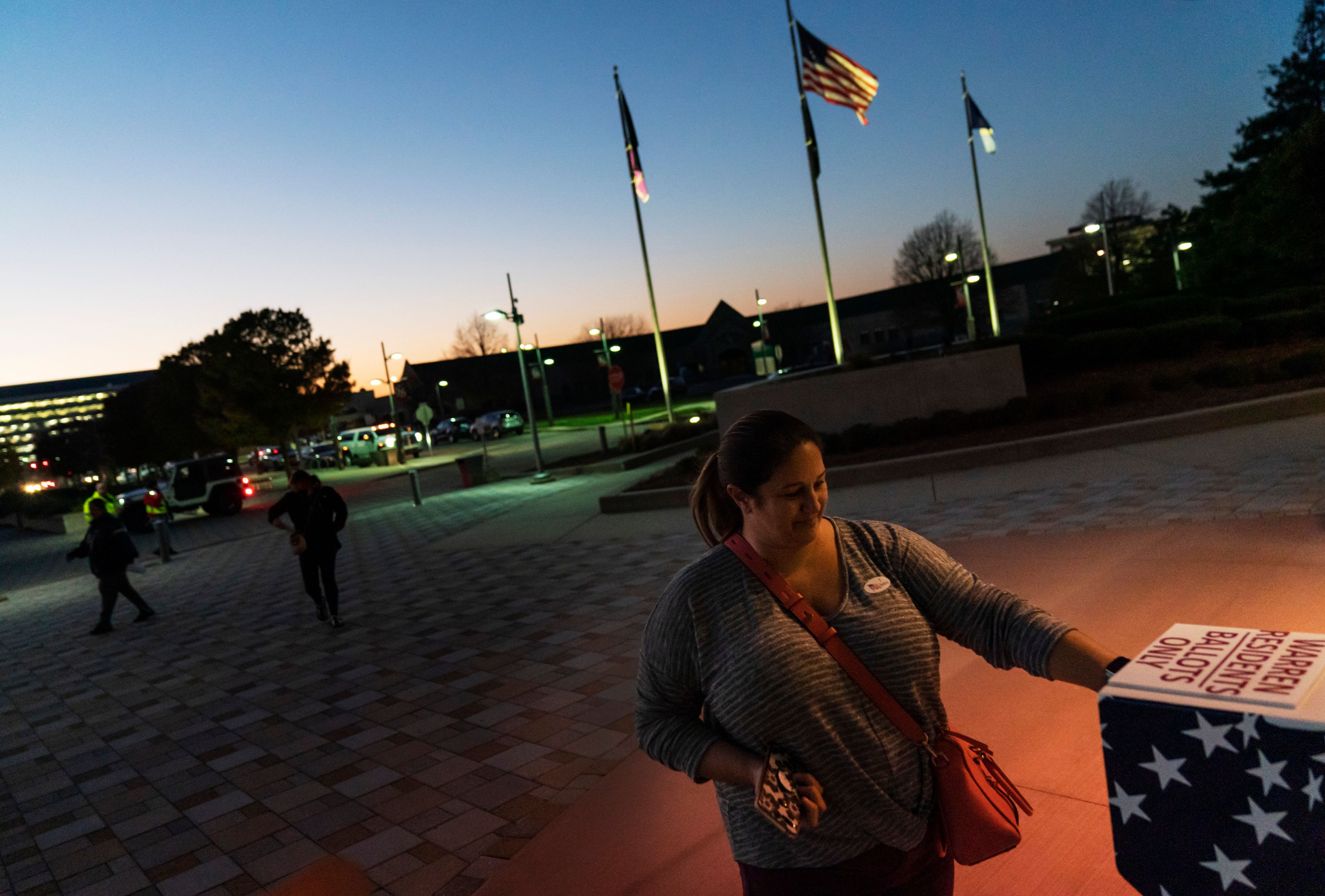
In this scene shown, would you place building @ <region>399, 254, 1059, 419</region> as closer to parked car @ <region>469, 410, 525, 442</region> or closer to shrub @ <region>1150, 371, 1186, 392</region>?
parked car @ <region>469, 410, 525, 442</region>

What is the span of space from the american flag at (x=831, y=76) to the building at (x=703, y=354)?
42.2 meters

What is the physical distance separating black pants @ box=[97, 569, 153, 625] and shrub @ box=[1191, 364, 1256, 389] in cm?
1690

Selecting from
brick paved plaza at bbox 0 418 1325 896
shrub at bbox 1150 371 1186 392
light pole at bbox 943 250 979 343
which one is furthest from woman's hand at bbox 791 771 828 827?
light pole at bbox 943 250 979 343

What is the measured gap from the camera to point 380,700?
22.5ft

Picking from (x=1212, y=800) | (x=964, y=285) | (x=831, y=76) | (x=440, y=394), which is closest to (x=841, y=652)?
(x=1212, y=800)

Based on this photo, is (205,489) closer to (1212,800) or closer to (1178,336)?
(1178,336)

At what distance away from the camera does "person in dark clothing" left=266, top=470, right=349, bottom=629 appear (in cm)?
948

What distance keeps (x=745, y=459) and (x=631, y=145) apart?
24871mm

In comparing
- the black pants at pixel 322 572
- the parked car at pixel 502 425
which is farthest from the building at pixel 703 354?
the black pants at pixel 322 572

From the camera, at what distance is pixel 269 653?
8.96 meters

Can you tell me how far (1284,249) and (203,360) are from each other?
182 feet

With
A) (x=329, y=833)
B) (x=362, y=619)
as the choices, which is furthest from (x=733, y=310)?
(x=329, y=833)

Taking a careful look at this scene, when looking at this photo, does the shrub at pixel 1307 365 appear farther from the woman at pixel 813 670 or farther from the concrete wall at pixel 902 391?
the woman at pixel 813 670

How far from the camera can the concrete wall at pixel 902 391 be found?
15523 millimetres
